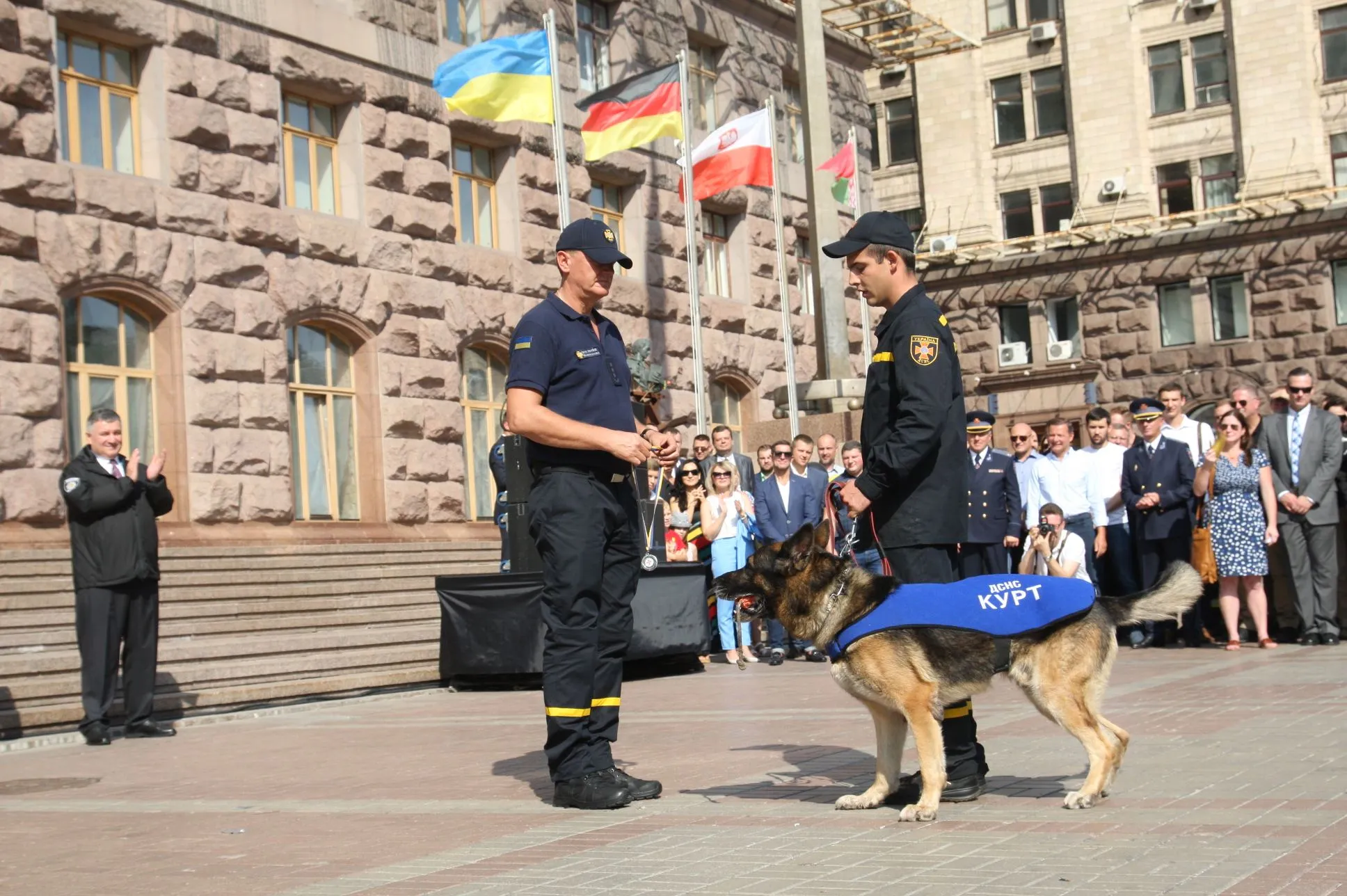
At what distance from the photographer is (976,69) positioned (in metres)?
49.1

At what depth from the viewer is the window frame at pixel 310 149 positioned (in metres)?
21.6

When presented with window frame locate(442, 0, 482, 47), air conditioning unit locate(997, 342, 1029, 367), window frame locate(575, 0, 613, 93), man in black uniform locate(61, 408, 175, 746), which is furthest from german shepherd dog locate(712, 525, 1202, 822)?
air conditioning unit locate(997, 342, 1029, 367)

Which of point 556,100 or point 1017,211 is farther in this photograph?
point 1017,211

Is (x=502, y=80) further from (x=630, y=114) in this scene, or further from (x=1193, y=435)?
(x=1193, y=435)

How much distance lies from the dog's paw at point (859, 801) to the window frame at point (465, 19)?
19.6 m

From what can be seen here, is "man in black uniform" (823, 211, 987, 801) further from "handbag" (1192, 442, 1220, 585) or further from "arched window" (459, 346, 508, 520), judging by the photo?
"arched window" (459, 346, 508, 520)

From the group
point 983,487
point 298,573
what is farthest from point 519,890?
point 298,573

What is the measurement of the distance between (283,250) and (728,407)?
37.5 feet

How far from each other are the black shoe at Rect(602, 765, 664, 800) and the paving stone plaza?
0.12 meters

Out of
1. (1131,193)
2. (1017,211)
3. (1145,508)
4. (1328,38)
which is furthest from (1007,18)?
(1145,508)

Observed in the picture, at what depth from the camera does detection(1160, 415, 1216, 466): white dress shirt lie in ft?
53.6

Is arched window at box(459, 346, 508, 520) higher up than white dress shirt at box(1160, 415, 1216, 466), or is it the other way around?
arched window at box(459, 346, 508, 520)

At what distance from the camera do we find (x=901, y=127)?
5091 cm

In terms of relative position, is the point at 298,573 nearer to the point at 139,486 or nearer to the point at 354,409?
the point at 354,409
